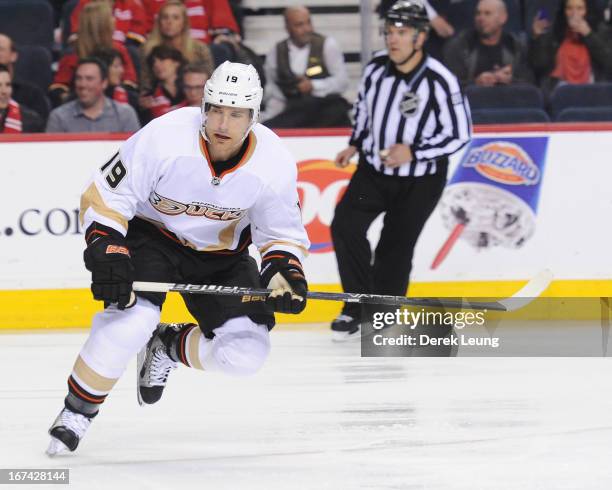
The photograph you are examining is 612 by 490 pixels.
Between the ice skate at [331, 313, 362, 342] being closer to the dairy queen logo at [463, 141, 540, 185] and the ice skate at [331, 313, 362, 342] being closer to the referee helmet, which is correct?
the dairy queen logo at [463, 141, 540, 185]

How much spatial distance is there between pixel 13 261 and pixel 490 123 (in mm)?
2316

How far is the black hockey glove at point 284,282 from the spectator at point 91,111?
8.00 ft

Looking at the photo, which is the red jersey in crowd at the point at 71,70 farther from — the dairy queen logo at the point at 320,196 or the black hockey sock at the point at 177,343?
the black hockey sock at the point at 177,343

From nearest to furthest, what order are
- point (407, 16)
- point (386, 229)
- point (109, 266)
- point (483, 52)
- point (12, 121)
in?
point (109, 266), point (407, 16), point (386, 229), point (12, 121), point (483, 52)

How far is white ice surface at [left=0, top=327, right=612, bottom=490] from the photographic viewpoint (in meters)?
3.43

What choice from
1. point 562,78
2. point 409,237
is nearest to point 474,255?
point 409,237

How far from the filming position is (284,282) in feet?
12.5

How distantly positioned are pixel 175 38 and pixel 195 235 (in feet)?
9.55

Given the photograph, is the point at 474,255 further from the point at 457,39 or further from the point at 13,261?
the point at 13,261

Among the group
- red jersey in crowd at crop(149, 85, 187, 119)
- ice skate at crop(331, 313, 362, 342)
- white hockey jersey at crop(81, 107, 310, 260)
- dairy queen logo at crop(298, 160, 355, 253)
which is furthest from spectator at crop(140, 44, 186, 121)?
white hockey jersey at crop(81, 107, 310, 260)

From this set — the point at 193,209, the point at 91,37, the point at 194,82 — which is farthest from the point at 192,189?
the point at 91,37

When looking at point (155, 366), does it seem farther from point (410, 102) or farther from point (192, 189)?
point (410, 102)

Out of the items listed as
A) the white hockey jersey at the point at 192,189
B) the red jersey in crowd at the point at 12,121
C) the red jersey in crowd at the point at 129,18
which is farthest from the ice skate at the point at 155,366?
the red jersey in crowd at the point at 129,18

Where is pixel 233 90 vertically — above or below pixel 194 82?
above
